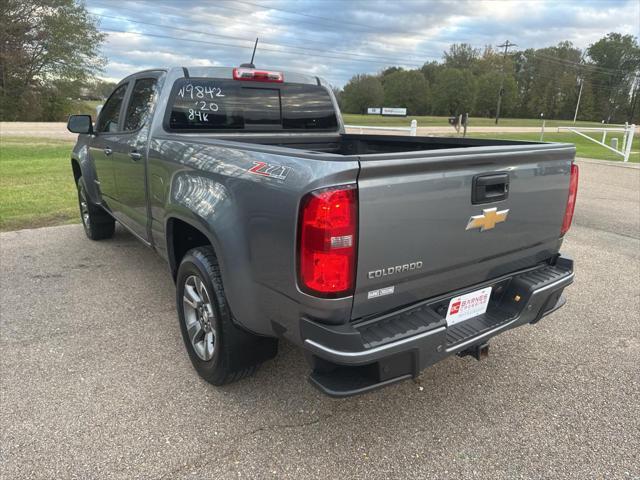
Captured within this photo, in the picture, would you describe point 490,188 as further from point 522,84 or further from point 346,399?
point 522,84

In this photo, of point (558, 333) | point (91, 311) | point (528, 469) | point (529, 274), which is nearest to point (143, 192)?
point (91, 311)

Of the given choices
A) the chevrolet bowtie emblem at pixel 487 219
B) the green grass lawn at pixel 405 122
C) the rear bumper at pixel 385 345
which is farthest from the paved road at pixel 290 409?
the green grass lawn at pixel 405 122

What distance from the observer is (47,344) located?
11.0 ft

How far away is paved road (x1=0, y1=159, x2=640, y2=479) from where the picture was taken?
2.29 m

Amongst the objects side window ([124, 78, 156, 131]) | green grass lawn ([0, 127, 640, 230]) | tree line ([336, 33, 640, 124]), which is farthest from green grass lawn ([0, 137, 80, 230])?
tree line ([336, 33, 640, 124])

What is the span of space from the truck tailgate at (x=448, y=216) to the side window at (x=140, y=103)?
2495 millimetres

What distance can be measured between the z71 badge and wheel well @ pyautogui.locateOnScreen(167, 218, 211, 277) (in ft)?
3.24

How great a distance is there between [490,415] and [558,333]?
1339 mm

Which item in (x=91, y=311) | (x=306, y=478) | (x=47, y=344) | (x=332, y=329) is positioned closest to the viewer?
(x=332, y=329)

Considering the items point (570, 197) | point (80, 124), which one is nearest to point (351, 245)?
point (570, 197)

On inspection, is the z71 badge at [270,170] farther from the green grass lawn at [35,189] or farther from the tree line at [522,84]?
the tree line at [522,84]

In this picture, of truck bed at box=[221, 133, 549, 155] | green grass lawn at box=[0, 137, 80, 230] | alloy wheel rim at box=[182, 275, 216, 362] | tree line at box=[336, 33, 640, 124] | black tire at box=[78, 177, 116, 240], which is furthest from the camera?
tree line at box=[336, 33, 640, 124]

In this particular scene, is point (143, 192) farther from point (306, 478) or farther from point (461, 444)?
point (461, 444)

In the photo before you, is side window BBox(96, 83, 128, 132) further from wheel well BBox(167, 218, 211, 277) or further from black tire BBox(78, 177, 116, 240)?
wheel well BBox(167, 218, 211, 277)
